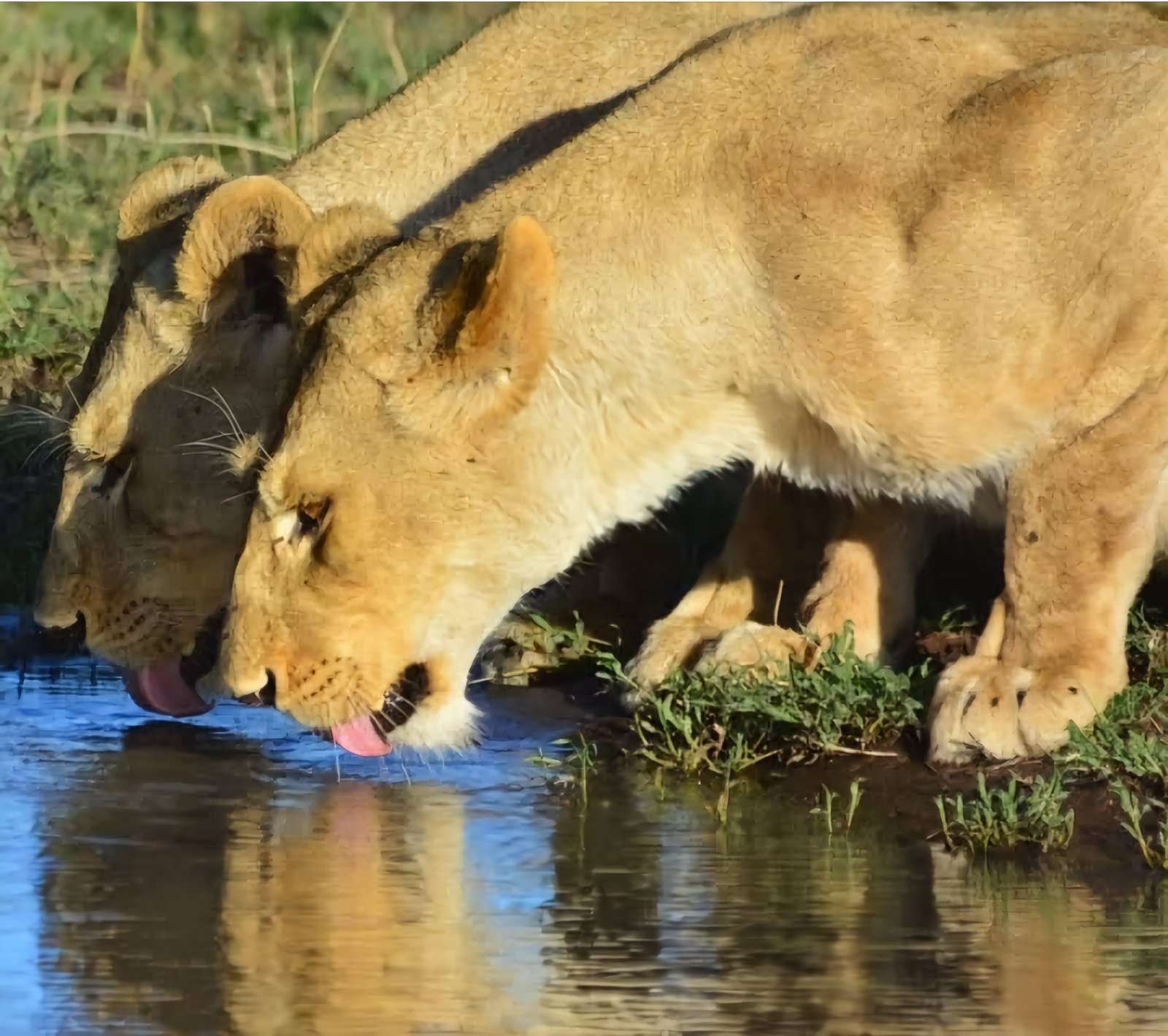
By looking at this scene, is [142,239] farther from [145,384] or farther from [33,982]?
[33,982]

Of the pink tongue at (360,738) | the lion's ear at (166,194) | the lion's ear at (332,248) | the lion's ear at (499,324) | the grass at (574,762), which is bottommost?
the grass at (574,762)

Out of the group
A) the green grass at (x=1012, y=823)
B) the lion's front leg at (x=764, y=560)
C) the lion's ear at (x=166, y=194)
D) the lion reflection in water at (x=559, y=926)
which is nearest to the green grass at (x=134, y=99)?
the lion's ear at (x=166, y=194)

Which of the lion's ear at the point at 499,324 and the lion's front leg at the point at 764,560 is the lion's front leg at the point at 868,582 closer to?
the lion's front leg at the point at 764,560

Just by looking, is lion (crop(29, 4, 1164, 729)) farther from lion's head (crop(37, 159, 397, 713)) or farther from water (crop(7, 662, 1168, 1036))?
water (crop(7, 662, 1168, 1036))

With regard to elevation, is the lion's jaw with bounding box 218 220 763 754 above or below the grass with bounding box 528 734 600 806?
above

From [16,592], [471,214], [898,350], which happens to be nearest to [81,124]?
[16,592]

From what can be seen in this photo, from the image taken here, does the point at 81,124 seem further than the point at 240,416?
Yes

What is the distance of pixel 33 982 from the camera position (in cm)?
357

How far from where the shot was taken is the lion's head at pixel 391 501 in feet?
14.8

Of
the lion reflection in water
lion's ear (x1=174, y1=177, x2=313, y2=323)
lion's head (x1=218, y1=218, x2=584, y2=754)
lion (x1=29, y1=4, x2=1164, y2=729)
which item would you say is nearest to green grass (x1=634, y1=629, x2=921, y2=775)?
the lion reflection in water

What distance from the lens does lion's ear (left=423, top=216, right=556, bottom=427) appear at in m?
4.31

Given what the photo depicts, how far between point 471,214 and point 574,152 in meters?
0.24

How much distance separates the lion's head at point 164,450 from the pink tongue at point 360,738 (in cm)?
57

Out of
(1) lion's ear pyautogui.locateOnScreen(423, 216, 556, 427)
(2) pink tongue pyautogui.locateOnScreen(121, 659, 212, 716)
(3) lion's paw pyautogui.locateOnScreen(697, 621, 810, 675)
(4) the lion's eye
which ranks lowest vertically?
(2) pink tongue pyautogui.locateOnScreen(121, 659, 212, 716)
